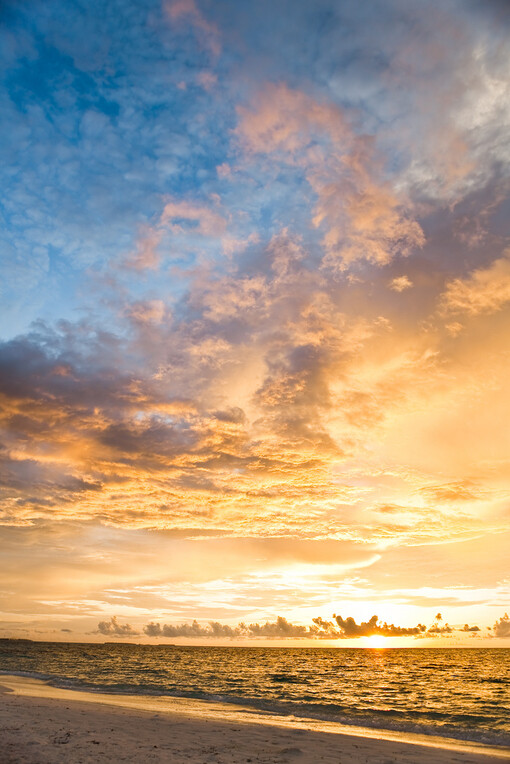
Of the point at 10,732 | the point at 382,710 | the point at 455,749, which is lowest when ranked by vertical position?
the point at 382,710

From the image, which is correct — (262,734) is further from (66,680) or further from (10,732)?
(66,680)

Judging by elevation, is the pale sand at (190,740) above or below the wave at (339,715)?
above

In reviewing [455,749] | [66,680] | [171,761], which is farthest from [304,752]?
[66,680]

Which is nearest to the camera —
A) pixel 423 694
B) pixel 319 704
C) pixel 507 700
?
pixel 319 704

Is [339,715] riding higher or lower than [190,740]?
lower

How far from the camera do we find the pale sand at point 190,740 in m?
17.3

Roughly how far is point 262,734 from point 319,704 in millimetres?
18336

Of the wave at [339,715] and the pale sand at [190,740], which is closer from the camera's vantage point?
the pale sand at [190,740]

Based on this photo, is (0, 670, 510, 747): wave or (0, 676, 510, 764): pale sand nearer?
(0, 676, 510, 764): pale sand

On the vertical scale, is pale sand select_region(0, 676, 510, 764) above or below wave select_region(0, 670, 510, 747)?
above

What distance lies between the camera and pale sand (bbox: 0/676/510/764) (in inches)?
680

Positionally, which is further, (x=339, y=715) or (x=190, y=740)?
(x=339, y=715)

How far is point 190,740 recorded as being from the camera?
68.4 ft

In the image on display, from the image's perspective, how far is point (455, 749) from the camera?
2266 centimetres
